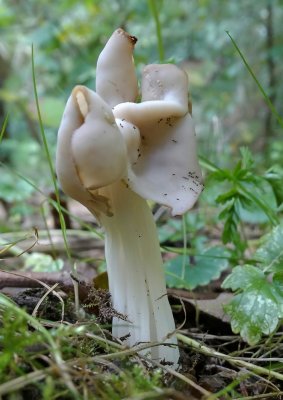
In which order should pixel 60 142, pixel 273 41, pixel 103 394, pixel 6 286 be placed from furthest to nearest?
1. pixel 273 41
2. pixel 6 286
3. pixel 60 142
4. pixel 103 394

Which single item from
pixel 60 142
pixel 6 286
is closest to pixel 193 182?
pixel 60 142

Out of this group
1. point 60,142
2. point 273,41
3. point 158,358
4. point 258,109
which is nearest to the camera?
point 60,142

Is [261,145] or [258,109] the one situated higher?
[258,109]

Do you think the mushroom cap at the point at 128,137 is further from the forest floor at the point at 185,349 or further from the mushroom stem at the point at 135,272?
the forest floor at the point at 185,349

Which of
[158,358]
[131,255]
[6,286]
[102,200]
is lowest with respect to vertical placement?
[158,358]

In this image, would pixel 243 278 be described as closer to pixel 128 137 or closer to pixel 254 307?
pixel 254 307

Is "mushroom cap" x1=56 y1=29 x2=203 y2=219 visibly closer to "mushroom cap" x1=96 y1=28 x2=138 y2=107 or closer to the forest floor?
"mushroom cap" x1=96 y1=28 x2=138 y2=107

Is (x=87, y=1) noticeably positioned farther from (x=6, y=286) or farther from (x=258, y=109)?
(x=6, y=286)
